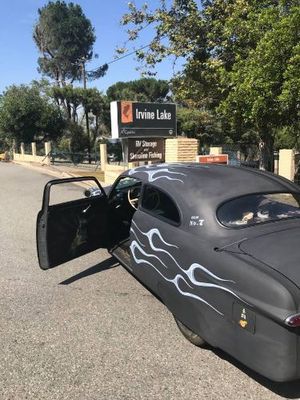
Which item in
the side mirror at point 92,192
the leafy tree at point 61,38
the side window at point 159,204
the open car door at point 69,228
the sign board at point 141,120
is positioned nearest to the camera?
the side window at point 159,204

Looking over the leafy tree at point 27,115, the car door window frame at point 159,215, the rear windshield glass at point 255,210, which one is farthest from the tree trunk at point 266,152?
the leafy tree at point 27,115

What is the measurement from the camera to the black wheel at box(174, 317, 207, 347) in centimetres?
412

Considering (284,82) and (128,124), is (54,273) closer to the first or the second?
(284,82)

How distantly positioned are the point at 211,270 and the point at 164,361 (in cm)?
90

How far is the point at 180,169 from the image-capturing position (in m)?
5.06

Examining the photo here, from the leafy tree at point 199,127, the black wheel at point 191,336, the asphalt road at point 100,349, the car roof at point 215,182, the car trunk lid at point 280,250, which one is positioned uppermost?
the leafy tree at point 199,127

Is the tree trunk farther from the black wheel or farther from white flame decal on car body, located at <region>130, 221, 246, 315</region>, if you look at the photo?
the black wheel

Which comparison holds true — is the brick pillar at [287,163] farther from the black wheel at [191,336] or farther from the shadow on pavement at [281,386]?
the shadow on pavement at [281,386]

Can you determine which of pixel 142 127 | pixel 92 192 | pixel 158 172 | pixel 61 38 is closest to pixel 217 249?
pixel 158 172

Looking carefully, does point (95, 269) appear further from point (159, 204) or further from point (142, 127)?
point (142, 127)

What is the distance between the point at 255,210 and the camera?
4395 mm

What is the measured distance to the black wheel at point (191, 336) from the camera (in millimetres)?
4117

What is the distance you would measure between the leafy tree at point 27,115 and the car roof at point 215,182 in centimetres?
3503

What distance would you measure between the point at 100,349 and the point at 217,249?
1.38m
